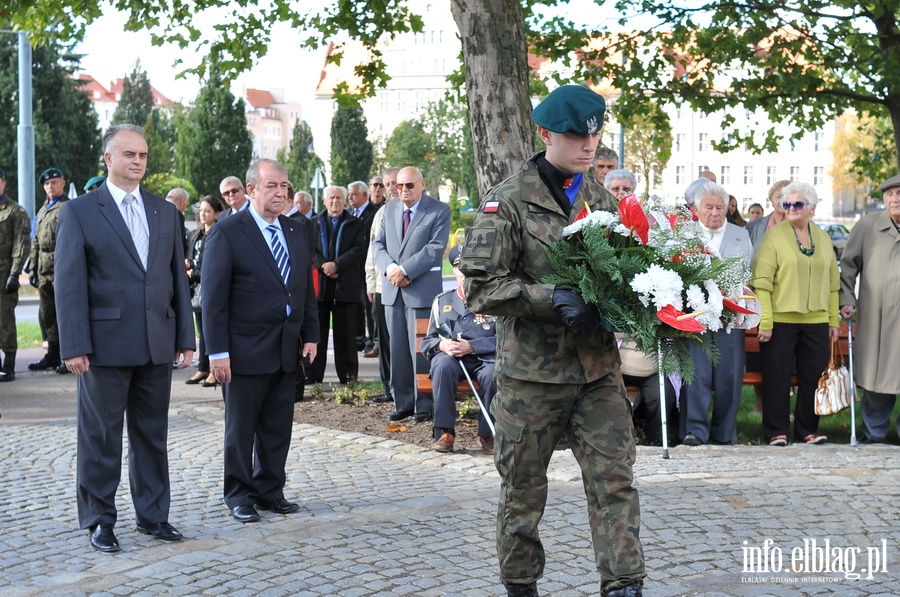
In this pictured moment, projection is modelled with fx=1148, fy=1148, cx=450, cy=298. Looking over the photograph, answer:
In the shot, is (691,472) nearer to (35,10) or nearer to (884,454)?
(884,454)

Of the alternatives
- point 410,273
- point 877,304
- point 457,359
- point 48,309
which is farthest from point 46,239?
point 877,304

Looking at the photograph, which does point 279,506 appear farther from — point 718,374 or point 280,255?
point 718,374

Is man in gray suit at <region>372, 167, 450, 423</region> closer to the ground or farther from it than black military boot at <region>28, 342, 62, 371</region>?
farther from it

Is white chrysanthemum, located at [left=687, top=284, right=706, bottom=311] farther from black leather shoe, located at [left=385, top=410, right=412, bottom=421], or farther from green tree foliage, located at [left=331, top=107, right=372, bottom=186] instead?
green tree foliage, located at [left=331, top=107, right=372, bottom=186]

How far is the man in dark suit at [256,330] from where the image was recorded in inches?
273

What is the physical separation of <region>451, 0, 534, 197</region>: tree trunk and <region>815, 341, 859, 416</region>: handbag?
3092 mm

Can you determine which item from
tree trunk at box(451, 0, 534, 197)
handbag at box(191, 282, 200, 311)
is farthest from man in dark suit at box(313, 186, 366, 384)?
tree trunk at box(451, 0, 534, 197)

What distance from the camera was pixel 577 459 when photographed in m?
4.78

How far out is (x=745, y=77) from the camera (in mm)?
16625

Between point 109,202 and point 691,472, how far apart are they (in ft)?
14.1

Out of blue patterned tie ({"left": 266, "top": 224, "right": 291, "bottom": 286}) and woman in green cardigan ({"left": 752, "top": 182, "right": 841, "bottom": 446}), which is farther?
woman in green cardigan ({"left": 752, "top": 182, "right": 841, "bottom": 446})

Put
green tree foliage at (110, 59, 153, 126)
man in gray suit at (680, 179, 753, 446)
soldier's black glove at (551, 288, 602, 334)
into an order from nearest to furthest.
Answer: soldier's black glove at (551, 288, 602, 334) < man in gray suit at (680, 179, 753, 446) < green tree foliage at (110, 59, 153, 126)

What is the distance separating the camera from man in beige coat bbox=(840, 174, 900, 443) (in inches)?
372

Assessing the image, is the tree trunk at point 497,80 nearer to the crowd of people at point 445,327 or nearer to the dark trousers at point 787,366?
the crowd of people at point 445,327
